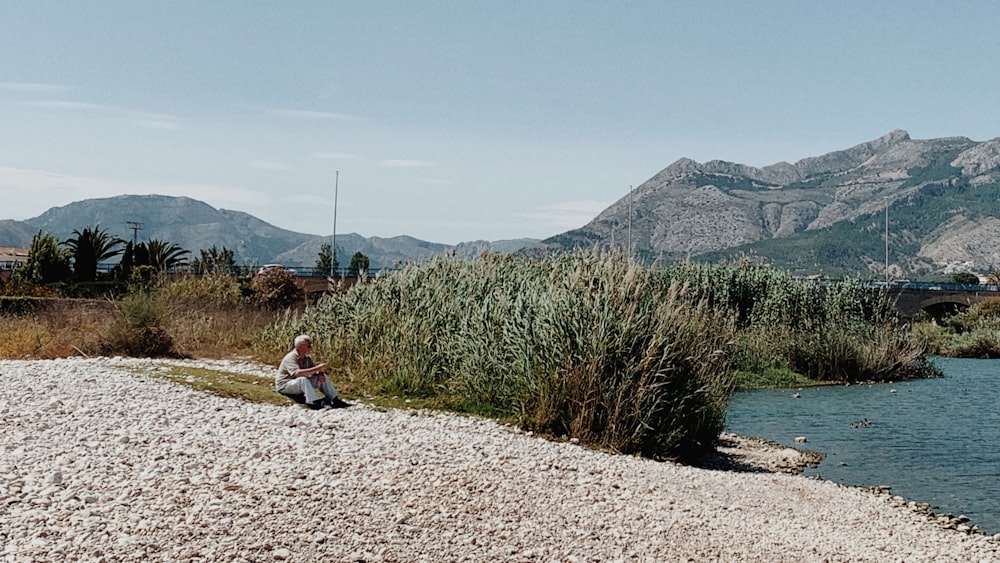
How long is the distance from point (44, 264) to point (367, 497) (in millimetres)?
27512

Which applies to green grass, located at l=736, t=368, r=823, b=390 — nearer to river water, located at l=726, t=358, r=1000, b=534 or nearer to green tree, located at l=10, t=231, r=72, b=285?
river water, located at l=726, t=358, r=1000, b=534

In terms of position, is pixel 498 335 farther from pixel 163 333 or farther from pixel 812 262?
pixel 812 262

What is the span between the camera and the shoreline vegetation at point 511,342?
10.2m

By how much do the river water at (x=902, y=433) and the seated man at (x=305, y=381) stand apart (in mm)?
6404

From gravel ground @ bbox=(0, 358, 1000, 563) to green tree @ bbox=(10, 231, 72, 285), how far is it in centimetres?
2173

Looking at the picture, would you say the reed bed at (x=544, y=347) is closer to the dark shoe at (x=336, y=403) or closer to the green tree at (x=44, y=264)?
the dark shoe at (x=336, y=403)

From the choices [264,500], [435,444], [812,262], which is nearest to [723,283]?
[435,444]

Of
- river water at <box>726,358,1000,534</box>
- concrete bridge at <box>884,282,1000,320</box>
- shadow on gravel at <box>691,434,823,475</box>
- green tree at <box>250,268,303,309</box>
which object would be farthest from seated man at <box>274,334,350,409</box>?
concrete bridge at <box>884,282,1000,320</box>

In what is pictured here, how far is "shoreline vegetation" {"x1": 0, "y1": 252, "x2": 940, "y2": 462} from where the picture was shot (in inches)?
400

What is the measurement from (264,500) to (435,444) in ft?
7.80

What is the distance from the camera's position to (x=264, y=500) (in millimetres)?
6516

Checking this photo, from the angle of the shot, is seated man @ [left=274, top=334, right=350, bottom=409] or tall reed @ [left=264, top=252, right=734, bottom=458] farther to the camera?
seated man @ [left=274, top=334, right=350, bottom=409]

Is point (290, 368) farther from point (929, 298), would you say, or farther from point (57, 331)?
point (929, 298)

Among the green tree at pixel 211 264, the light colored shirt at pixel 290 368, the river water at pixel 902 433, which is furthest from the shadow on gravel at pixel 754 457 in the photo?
the green tree at pixel 211 264
